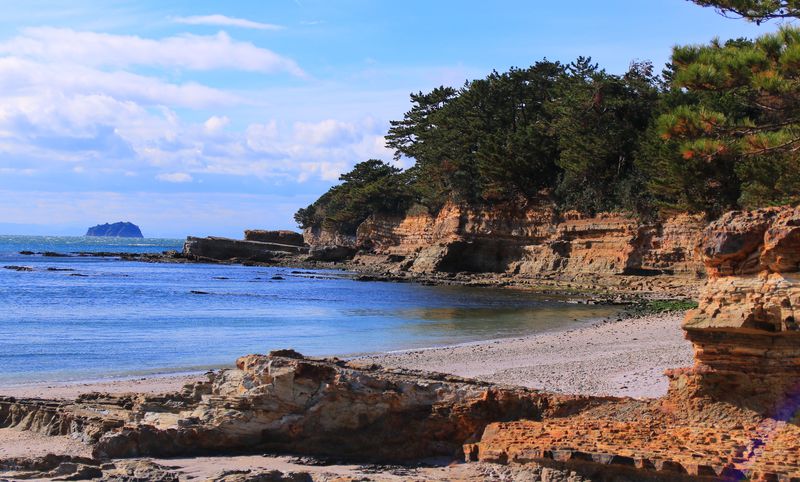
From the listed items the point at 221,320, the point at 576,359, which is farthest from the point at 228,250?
the point at 576,359

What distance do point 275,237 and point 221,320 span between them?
6111 centimetres

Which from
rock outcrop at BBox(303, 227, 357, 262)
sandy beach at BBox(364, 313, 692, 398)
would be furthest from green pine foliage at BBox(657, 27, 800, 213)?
rock outcrop at BBox(303, 227, 357, 262)

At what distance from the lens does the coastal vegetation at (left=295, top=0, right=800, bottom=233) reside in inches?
Result: 527

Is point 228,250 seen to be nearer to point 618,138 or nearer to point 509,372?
point 618,138

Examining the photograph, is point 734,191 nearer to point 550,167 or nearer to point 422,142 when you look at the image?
point 550,167

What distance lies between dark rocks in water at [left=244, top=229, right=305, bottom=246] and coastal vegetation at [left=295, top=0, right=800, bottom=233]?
732cm

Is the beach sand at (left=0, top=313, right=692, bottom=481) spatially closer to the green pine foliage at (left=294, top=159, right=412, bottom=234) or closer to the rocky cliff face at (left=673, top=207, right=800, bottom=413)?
the rocky cliff face at (left=673, top=207, right=800, bottom=413)

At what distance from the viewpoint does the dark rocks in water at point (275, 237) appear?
88062 mm

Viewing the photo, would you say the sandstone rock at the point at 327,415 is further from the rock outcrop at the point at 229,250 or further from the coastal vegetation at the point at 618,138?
the rock outcrop at the point at 229,250

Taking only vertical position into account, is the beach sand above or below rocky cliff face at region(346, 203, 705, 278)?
below

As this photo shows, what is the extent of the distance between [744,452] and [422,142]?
61457mm

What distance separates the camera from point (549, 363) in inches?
659

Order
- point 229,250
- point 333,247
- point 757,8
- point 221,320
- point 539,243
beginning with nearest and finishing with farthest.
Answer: point 757,8 < point 221,320 < point 539,243 < point 333,247 < point 229,250

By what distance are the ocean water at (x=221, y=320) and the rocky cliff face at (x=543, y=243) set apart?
6385 millimetres
